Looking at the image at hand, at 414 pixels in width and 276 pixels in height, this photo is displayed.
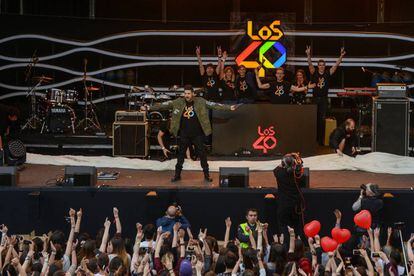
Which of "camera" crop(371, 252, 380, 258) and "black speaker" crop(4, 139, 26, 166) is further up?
"black speaker" crop(4, 139, 26, 166)

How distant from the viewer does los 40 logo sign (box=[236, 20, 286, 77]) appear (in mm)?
21750

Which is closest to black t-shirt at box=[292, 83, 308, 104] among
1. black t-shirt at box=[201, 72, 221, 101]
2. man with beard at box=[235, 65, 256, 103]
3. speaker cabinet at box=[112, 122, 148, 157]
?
man with beard at box=[235, 65, 256, 103]

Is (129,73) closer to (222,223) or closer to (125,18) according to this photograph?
(125,18)

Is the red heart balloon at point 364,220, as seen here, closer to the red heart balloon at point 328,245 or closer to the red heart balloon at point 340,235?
the red heart balloon at point 340,235

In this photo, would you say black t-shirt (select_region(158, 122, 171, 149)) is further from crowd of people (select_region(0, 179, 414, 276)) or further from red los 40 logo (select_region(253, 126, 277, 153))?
crowd of people (select_region(0, 179, 414, 276))

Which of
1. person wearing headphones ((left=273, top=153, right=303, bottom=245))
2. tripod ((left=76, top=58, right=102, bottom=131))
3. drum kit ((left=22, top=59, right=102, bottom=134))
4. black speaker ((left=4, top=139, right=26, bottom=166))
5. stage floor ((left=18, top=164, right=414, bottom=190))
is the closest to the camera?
person wearing headphones ((left=273, top=153, right=303, bottom=245))

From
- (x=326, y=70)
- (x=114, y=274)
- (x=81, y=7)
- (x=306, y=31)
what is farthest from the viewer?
(x=81, y=7)

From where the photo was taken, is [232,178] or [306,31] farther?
[306,31]

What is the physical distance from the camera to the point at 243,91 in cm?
1969

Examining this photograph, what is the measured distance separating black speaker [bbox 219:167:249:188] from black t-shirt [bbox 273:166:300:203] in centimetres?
115

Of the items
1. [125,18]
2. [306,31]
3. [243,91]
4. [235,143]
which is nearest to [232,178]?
[235,143]

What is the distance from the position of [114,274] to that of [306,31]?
42.3 ft

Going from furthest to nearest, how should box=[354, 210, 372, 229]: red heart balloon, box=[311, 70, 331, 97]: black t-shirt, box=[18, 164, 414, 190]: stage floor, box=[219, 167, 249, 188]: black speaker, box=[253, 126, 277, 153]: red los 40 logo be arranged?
box=[311, 70, 331, 97]: black t-shirt < box=[253, 126, 277, 153]: red los 40 logo < box=[18, 164, 414, 190]: stage floor < box=[219, 167, 249, 188]: black speaker < box=[354, 210, 372, 229]: red heart balloon

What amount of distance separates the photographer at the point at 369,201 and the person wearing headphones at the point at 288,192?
2.99 ft
